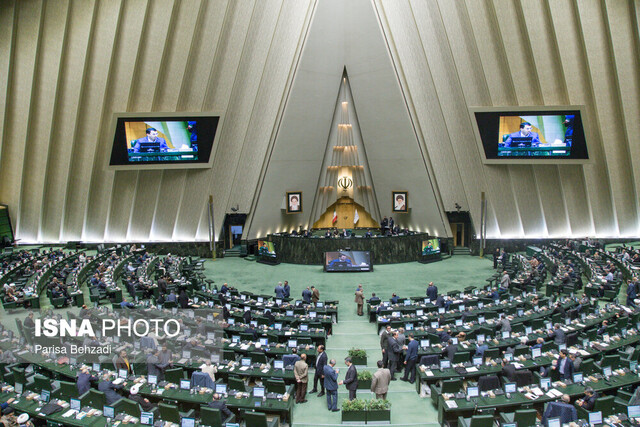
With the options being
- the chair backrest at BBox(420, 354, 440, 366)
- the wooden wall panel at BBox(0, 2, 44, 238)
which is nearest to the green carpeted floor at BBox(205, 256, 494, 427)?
the chair backrest at BBox(420, 354, 440, 366)

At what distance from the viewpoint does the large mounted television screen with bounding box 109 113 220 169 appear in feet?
90.9

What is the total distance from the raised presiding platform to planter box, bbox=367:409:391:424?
57.2 ft

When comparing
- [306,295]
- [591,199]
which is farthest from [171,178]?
[591,199]

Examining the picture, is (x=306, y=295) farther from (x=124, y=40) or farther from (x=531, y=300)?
(x=124, y=40)

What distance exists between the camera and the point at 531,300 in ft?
53.8

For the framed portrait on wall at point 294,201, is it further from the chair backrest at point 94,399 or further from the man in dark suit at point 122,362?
the chair backrest at point 94,399

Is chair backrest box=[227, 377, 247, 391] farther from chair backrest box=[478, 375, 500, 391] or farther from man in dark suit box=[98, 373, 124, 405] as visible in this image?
chair backrest box=[478, 375, 500, 391]

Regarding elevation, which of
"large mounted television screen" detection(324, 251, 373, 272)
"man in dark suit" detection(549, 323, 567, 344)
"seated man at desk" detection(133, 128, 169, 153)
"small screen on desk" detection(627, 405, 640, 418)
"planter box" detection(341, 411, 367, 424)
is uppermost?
"seated man at desk" detection(133, 128, 169, 153)

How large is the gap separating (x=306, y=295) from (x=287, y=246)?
1025 cm

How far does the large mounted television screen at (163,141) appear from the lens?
90.9ft

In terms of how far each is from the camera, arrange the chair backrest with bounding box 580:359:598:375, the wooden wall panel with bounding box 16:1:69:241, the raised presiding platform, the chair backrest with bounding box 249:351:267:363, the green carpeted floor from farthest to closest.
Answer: the raised presiding platform → the wooden wall panel with bounding box 16:1:69:241 → the chair backrest with bounding box 249:351:267:363 → the chair backrest with bounding box 580:359:598:375 → the green carpeted floor

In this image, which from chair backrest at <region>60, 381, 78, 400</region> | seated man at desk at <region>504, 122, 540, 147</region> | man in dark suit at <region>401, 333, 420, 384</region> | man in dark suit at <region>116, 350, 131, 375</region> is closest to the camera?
chair backrest at <region>60, 381, 78, 400</region>

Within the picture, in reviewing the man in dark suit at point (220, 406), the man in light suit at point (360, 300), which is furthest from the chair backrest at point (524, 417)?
the man in light suit at point (360, 300)

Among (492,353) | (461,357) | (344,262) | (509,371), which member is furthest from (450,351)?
(344,262)
